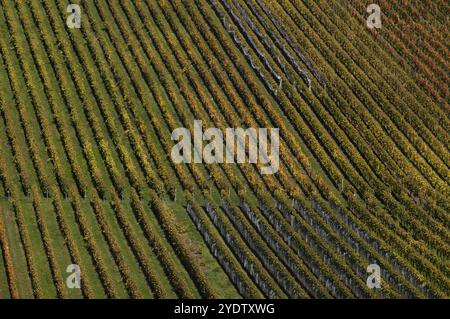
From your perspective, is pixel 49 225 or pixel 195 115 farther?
pixel 195 115

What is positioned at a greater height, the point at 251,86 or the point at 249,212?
the point at 251,86

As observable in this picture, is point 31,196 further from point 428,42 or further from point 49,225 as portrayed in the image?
point 428,42

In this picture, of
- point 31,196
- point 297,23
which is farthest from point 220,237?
point 297,23
